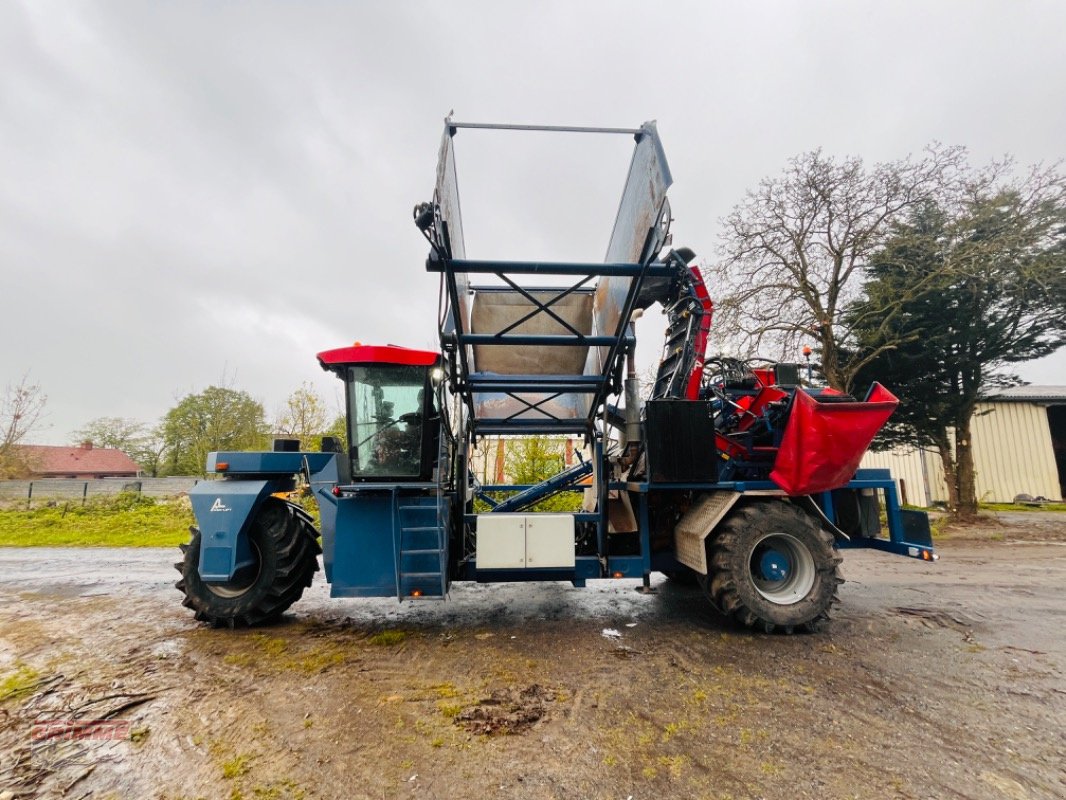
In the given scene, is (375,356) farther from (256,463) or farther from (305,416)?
(305,416)

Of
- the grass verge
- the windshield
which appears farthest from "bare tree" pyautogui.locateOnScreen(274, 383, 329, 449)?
the windshield

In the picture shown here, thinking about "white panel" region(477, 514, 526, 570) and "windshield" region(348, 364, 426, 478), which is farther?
"windshield" region(348, 364, 426, 478)

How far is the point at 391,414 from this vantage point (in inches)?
176

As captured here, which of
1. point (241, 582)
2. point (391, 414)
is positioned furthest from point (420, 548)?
point (241, 582)

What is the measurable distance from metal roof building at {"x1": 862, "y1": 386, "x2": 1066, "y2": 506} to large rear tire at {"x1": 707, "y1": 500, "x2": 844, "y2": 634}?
16209mm

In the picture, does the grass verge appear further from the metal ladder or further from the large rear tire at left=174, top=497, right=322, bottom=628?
the metal ladder

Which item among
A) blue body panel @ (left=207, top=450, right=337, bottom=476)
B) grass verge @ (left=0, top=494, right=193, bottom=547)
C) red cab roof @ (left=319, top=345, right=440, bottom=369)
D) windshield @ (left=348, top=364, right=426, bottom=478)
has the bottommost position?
grass verge @ (left=0, top=494, right=193, bottom=547)

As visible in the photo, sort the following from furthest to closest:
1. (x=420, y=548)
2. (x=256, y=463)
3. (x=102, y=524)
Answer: (x=102, y=524) → (x=256, y=463) → (x=420, y=548)

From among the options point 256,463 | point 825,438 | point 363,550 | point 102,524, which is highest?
point 825,438

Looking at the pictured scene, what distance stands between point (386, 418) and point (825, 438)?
12.9 feet

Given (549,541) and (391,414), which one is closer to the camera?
(549,541)

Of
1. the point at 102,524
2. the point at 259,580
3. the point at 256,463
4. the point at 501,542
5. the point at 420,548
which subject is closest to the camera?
the point at 420,548

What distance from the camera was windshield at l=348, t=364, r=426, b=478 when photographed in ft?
14.4

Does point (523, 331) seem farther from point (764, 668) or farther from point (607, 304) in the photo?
point (764, 668)
